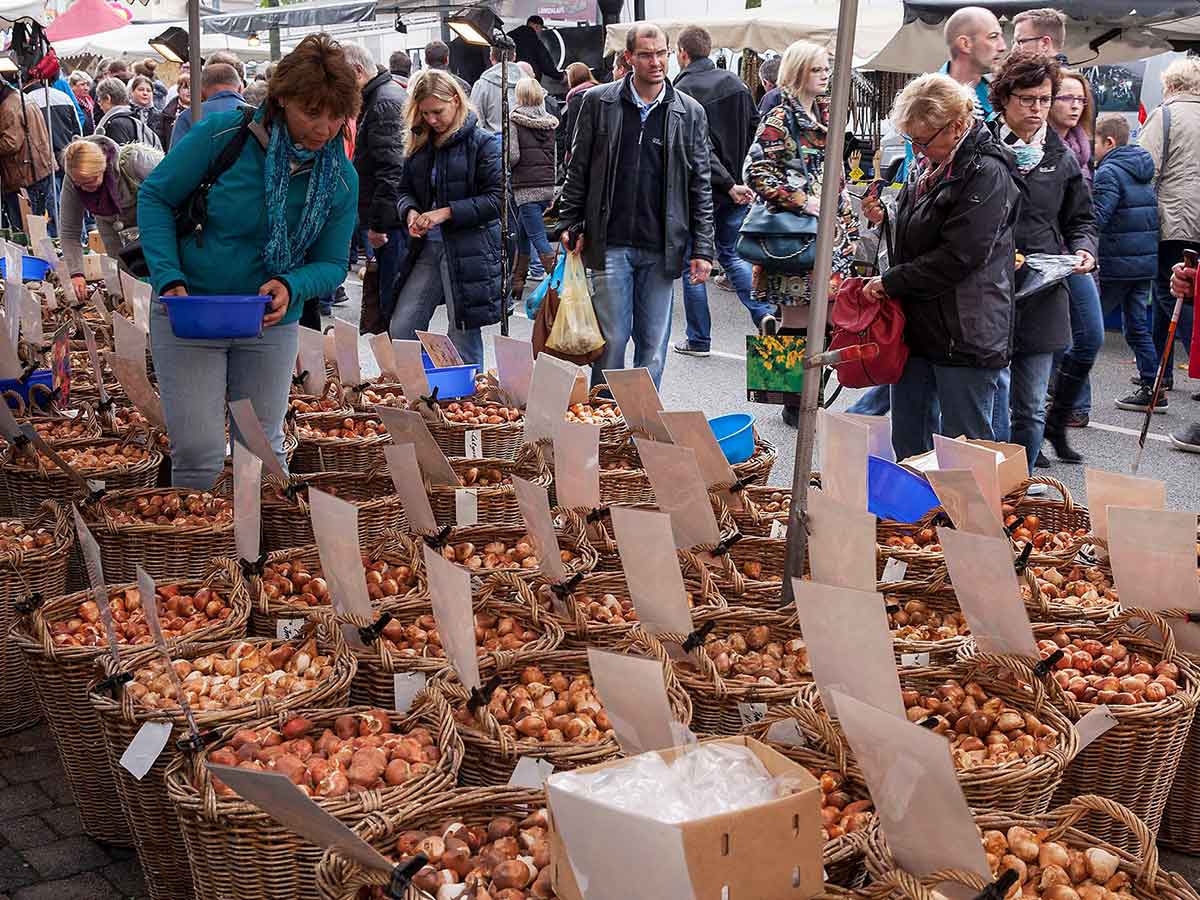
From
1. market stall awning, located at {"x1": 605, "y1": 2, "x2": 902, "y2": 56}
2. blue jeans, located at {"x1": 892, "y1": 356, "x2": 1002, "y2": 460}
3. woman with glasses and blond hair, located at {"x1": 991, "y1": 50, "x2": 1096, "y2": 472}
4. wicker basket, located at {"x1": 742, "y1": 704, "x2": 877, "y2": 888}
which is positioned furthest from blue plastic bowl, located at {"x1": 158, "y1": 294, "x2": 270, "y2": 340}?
market stall awning, located at {"x1": 605, "y1": 2, "x2": 902, "y2": 56}

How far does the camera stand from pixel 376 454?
433 centimetres

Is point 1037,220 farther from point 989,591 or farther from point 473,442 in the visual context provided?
point 989,591

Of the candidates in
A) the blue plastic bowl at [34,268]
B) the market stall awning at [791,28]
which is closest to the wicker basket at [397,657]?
the blue plastic bowl at [34,268]

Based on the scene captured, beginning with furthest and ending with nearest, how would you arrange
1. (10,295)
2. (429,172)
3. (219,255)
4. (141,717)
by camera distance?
1. (429,172)
2. (10,295)
3. (219,255)
4. (141,717)

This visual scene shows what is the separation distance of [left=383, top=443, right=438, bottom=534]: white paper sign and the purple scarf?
4.12 m

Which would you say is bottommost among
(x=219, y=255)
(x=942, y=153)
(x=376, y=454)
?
(x=376, y=454)

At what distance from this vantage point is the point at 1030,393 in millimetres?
4984

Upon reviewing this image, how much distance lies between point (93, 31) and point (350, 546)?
40.4 feet

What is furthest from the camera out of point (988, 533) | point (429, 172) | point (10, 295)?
point (429, 172)

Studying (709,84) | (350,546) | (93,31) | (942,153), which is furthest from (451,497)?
(93,31)

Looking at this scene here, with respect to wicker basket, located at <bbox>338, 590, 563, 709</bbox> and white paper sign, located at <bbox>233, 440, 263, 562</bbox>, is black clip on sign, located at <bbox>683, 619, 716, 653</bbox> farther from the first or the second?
white paper sign, located at <bbox>233, 440, 263, 562</bbox>

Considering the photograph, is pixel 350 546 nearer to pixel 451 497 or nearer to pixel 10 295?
pixel 451 497

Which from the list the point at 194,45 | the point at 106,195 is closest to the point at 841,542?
the point at 194,45

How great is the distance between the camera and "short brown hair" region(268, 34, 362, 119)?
334cm
